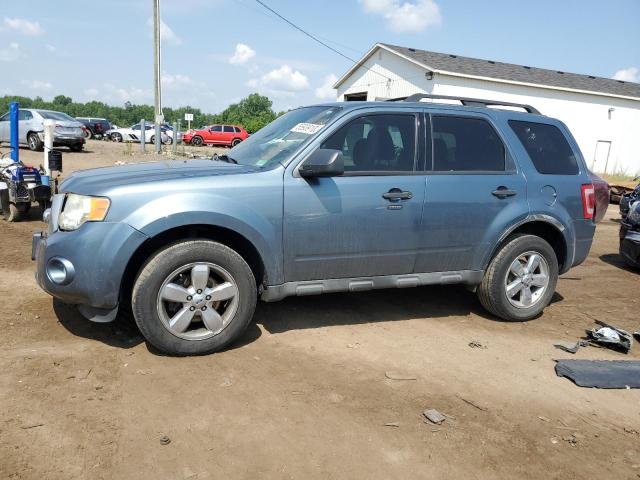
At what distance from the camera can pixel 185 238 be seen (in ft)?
12.6

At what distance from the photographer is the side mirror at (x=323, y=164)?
12.9 ft

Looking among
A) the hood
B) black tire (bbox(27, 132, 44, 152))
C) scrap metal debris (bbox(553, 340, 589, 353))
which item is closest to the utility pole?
black tire (bbox(27, 132, 44, 152))

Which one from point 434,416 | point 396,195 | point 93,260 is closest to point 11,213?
point 93,260

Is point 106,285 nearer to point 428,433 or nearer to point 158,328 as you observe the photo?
point 158,328

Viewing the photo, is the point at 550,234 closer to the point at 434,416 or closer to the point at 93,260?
the point at 434,416

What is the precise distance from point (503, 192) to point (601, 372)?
5.53 ft

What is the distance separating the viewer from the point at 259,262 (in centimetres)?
406

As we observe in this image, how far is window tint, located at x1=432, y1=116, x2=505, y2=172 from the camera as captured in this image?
460 cm

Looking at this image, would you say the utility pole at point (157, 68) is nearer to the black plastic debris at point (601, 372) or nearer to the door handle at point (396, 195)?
the door handle at point (396, 195)

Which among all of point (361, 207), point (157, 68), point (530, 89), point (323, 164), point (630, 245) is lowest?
point (630, 245)

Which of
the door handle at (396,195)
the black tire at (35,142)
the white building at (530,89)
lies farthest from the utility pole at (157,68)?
the door handle at (396,195)

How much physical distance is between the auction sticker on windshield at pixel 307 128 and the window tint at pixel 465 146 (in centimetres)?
107

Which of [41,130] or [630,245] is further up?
[41,130]

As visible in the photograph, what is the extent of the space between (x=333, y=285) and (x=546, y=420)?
1795mm
